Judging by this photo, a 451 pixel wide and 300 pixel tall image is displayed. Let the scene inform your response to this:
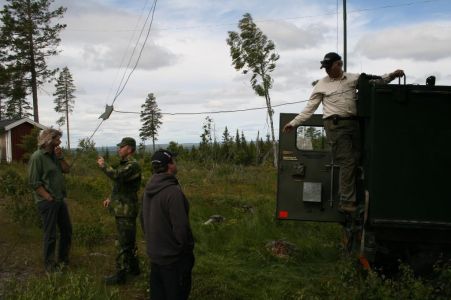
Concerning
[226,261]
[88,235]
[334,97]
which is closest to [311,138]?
[334,97]

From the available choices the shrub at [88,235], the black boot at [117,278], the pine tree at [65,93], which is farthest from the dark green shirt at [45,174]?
the pine tree at [65,93]

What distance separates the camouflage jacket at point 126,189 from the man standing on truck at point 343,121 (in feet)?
6.42

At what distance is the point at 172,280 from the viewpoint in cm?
418

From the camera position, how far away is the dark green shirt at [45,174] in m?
6.19

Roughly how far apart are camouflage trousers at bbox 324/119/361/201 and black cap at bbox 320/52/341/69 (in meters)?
0.67

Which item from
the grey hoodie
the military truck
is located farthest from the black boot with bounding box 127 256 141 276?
the military truck

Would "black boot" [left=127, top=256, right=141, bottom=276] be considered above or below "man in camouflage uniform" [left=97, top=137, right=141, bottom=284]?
below

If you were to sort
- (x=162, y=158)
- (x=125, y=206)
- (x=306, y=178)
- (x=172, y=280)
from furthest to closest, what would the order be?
(x=306, y=178), (x=125, y=206), (x=162, y=158), (x=172, y=280)

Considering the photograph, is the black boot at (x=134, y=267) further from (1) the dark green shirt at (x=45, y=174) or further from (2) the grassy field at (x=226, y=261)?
(1) the dark green shirt at (x=45, y=174)

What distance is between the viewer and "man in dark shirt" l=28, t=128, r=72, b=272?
6.21m

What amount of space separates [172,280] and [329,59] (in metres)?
3.23

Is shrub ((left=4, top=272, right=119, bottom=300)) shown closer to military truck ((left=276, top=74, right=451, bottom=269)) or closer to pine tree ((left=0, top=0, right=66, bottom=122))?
military truck ((left=276, top=74, right=451, bottom=269))

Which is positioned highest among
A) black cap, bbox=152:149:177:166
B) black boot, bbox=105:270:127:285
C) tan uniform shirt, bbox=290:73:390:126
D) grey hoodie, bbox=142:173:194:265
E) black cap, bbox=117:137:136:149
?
tan uniform shirt, bbox=290:73:390:126

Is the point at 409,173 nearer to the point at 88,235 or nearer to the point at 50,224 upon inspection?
the point at 50,224
